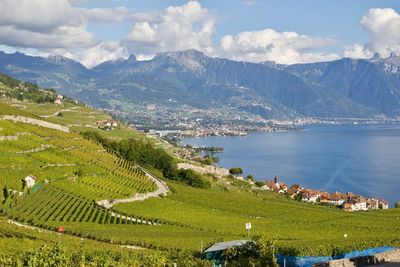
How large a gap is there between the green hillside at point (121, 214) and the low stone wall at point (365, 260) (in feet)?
14.7

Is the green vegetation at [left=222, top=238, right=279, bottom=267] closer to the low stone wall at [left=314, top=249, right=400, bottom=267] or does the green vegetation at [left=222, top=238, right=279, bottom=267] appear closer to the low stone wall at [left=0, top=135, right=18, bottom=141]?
the low stone wall at [left=314, top=249, right=400, bottom=267]

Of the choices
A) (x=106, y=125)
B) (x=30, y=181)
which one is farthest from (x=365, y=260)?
(x=106, y=125)

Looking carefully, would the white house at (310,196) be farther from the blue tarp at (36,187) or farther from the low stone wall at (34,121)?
the blue tarp at (36,187)

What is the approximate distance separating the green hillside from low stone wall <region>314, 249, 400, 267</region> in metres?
4.47

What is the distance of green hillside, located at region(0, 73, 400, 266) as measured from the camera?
38.7 meters

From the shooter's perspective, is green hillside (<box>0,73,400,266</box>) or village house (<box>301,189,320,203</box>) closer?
green hillside (<box>0,73,400,266</box>)

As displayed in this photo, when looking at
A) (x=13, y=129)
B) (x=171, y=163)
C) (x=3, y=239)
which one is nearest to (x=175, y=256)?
(x=3, y=239)

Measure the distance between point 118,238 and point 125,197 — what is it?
947 inches

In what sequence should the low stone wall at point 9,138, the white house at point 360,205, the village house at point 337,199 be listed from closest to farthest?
the low stone wall at point 9,138 < the white house at point 360,205 < the village house at point 337,199

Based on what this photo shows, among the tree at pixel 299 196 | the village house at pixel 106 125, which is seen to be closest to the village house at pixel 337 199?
the tree at pixel 299 196

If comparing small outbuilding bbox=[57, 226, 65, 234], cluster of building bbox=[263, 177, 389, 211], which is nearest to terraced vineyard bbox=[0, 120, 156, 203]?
small outbuilding bbox=[57, 226, 65, 234]

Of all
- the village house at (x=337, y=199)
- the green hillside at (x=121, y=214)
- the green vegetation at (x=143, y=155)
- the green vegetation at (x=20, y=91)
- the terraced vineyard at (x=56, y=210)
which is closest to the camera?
the green hillside at (x=121, y=214)

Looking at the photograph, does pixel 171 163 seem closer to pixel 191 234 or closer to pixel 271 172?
pixel 191 234

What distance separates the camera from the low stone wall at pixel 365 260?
24.2 m
